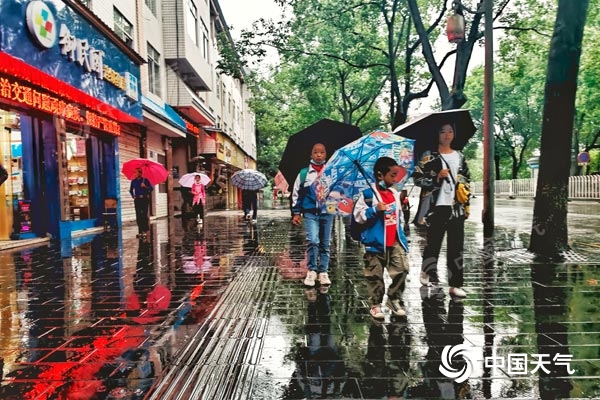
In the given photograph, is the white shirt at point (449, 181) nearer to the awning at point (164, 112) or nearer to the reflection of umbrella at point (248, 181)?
the reflection of umbrella at point (248, 181)

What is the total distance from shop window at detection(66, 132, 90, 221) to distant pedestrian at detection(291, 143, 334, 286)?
10.9 metres

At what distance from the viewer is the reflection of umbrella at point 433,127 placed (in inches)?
223

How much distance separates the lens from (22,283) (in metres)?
7.07

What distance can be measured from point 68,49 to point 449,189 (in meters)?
9.29

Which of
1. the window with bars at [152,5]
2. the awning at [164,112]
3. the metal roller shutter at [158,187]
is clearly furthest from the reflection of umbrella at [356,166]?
the window with bars at [152,5]

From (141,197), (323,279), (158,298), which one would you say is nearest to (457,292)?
(323,279)

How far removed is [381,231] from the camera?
4844mm

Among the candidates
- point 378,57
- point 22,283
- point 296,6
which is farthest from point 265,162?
point 22,283

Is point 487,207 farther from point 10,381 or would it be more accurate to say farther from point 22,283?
Answer: point 10,381

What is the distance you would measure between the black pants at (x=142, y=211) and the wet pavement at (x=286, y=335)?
4943 millimetres

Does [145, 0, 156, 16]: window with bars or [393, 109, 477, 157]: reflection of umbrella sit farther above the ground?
[145, 0, 156, 16]: window with bars

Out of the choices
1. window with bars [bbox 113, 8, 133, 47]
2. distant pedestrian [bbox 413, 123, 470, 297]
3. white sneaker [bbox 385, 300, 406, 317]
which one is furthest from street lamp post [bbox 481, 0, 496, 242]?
window with bars [bbox 113, 8, 133, 47]

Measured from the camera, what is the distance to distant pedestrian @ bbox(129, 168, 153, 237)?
42.8 feet

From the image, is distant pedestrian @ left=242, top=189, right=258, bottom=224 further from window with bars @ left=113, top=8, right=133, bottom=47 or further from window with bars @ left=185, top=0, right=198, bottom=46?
window with bars @ left=185, top=0, right=198, bottom=46
